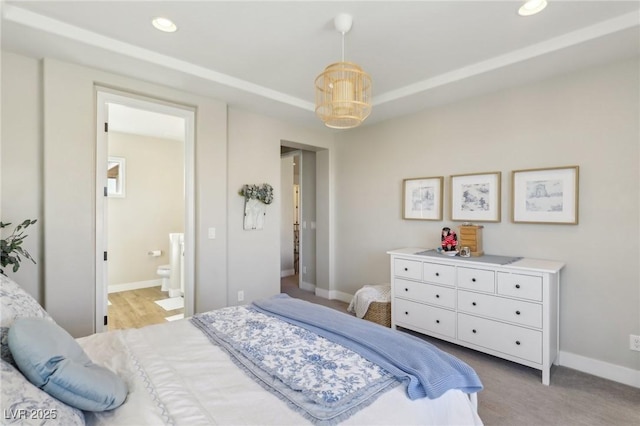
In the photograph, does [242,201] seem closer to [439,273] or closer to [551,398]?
[439,273]

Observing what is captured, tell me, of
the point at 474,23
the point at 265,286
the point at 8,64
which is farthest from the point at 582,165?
the point at 8,64

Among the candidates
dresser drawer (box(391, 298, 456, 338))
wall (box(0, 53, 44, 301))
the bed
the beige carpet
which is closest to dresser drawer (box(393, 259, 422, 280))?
dresser drawer (box(391, 298, 456, 338))

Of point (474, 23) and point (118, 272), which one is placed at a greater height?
point (474, 23)

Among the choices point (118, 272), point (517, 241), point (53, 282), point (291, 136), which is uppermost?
point (291, 136)

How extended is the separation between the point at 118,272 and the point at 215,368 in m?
4.63

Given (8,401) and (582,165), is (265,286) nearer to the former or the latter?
(8,401)

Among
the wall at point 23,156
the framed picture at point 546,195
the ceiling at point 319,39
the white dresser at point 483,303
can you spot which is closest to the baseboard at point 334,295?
the white dresser at point 483,303

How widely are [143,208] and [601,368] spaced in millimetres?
6093

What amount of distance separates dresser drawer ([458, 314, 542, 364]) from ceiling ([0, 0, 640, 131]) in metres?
2.16

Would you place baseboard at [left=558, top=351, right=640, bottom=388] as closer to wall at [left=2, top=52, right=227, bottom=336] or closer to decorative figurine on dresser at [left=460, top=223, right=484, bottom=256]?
decorative figurine on dresser at [left=460, top=223, right=484, bottom=256]

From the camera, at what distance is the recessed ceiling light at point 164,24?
2.17m

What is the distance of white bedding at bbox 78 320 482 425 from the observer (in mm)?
1094

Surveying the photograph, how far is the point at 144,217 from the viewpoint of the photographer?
5.36 metres

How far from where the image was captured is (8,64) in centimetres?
242
